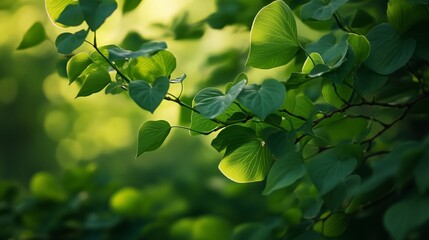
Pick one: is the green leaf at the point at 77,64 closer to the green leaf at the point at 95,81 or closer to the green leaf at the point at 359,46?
the green leaf at the point at 95,81

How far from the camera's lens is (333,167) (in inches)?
30.2

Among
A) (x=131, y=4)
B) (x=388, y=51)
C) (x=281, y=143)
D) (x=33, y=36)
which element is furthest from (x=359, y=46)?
(x=33, y=36)

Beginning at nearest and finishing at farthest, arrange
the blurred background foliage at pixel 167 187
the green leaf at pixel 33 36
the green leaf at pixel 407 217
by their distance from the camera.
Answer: the green leaf at pixel 407 217
the green leaf at pixel 33 36
the blurred background foliage at pixel 167 187

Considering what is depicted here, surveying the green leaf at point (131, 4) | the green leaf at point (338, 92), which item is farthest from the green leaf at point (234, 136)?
the green leaf at point (131, 4)

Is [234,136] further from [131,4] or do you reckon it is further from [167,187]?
[167,187]

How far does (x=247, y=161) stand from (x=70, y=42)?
32 centimetres

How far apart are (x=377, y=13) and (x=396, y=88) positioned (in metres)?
0.62

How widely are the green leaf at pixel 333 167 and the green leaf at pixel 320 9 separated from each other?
0.62ft

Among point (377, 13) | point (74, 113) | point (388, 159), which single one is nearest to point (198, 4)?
point (74, 113)

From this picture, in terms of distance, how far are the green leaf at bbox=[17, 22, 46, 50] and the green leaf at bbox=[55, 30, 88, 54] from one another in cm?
27

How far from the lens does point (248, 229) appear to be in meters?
1.23

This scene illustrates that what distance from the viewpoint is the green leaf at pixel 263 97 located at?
72 centimetres

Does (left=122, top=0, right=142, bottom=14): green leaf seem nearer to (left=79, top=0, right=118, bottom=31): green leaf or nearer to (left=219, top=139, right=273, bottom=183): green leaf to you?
(left=79, top=0, right=118, bottom=31): green leaf

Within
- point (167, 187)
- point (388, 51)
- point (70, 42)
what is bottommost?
point (167, 187)
